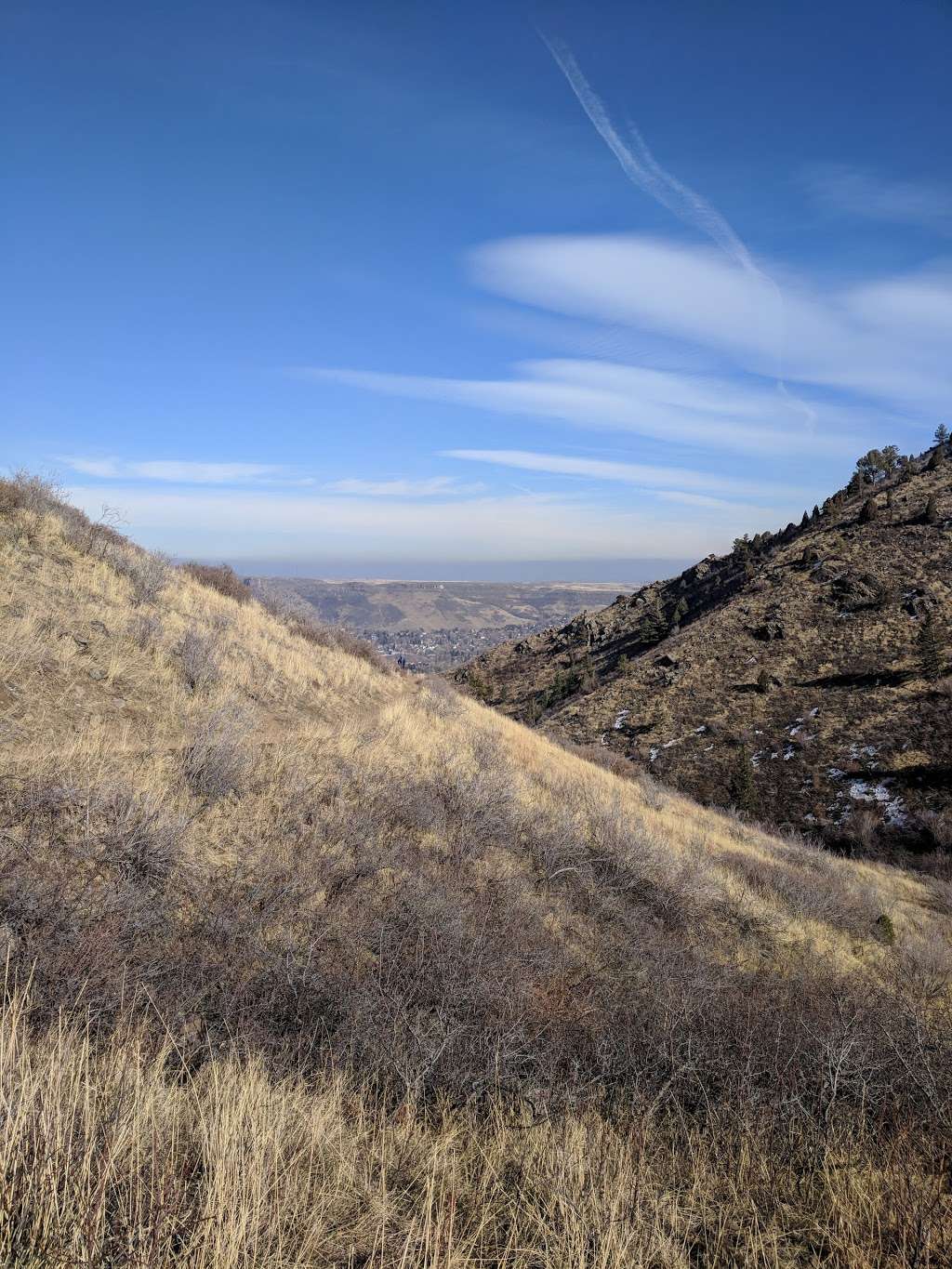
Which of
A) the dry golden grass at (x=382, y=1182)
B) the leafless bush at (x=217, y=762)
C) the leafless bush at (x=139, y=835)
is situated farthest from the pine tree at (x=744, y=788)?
the leafless bush at (x=139, y=835)

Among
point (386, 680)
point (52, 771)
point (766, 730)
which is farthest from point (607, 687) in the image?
point (52, 771)

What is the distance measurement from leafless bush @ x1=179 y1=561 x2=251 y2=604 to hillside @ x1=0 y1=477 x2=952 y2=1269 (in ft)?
18.6

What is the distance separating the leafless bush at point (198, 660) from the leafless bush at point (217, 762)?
1936mm

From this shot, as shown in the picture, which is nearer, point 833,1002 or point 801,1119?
point 801,1119

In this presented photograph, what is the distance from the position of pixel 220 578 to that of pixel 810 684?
3759cm

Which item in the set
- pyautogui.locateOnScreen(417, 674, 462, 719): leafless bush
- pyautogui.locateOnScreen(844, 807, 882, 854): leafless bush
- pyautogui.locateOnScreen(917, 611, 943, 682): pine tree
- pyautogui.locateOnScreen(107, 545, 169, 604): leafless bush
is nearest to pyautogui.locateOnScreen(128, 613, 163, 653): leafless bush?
pyautogui.locateOnScreen(107, 545, 169, 604): leafless bush

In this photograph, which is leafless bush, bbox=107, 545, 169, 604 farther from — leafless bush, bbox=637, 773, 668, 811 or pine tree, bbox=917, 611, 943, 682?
pine tree, bbox=917, 611, 943, 682

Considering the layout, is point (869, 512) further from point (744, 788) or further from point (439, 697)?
point (439, 697)

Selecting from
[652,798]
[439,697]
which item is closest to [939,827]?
[652,798]

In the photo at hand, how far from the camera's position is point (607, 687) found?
159 ft

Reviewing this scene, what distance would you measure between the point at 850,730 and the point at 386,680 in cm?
3058

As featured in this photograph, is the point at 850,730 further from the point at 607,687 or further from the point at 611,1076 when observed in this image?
the point at 611,1076

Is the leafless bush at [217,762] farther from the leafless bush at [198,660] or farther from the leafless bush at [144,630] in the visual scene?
the leafless bush at [144,630]

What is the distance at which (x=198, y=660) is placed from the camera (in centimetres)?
1023
